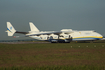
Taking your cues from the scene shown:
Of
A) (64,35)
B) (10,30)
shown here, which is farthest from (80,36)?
(10,30)

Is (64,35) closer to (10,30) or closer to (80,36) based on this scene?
(80,36)

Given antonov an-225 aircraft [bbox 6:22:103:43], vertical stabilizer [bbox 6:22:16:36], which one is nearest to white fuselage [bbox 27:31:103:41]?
antonov an-225 aircraft [bbox 6:22:103:43]

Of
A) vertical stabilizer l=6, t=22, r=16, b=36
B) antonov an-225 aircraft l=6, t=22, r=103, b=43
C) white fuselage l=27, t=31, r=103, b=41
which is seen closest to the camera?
white fuselage l=27, t=31, r=103, b=41

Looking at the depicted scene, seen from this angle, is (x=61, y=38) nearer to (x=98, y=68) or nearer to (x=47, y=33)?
(x=47, y=33)

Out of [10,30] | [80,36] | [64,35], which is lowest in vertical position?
[80,36]

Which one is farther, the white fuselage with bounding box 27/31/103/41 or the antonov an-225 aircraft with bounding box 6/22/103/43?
the antonov an-225 aircraft with bounding box 6/22/103/43

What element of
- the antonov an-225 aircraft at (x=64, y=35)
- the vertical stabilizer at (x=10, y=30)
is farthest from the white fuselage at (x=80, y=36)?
the vertical stabilizer at (x=10, y=30)

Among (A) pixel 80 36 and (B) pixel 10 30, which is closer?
(A) pixel 80 36

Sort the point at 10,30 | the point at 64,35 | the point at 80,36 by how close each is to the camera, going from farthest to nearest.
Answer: the point at 10,30 → the point at 64,35 → the point at 80,36

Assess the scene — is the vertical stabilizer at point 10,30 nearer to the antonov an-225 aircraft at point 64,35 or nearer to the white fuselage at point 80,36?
the antonov an-225 aircraft at point 64,35

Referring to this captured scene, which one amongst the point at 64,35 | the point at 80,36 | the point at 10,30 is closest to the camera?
the point at 80,36

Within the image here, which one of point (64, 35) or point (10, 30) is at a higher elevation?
point (10, 30)

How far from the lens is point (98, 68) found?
11.2 meters

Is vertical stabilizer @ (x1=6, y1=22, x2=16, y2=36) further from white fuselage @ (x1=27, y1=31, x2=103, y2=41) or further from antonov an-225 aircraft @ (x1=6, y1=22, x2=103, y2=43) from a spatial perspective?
white fuselage @ (x1=27, y1=31, x2=103, y2=41)
